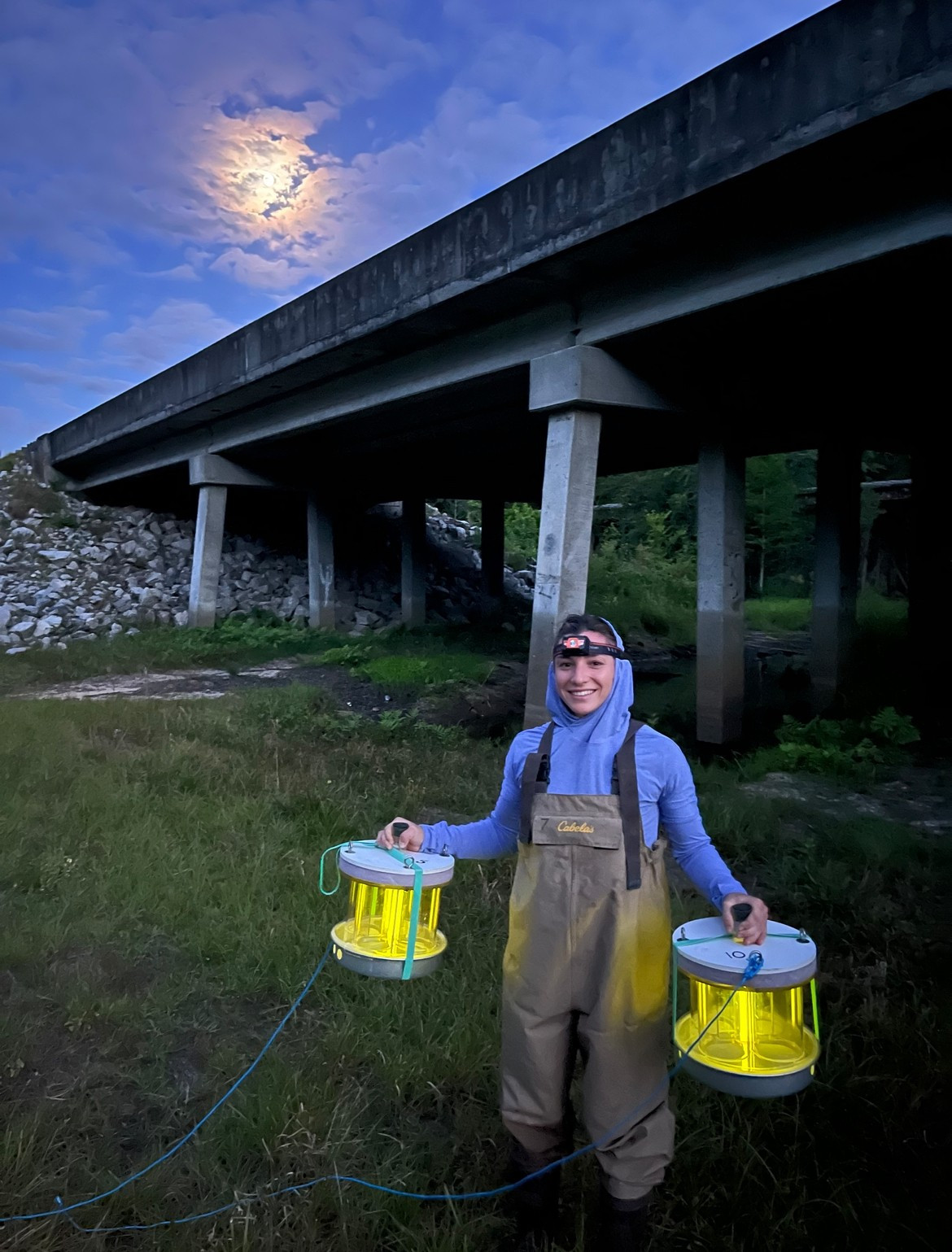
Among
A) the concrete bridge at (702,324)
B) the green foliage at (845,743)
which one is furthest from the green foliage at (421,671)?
the green foliage at (845,743)

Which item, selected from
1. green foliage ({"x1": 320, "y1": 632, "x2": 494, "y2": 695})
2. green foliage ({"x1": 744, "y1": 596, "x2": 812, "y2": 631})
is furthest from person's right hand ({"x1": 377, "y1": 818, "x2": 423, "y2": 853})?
green foliage ({"x1": 744, "y1": 596, "x2": 812, "y2": 631})

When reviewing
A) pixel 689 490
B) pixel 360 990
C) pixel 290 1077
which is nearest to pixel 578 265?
pixel 360 990

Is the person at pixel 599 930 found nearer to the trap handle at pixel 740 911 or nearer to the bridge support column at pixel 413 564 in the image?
the trap handle at pixel 740 911

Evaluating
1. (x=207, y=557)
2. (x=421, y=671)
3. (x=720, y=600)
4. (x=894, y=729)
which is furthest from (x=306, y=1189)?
(x=207, y=557)

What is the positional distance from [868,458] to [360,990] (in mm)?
33148

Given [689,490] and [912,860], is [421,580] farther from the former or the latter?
[689,490]

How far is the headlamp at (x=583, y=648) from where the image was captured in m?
2.28

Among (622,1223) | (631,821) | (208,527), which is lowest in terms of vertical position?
(622,1223)

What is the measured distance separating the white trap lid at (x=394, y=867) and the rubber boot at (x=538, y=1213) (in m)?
0.80

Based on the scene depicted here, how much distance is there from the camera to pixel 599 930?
2.22m

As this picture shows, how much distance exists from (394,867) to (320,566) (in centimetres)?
1754

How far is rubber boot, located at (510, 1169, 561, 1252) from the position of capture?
238 cm

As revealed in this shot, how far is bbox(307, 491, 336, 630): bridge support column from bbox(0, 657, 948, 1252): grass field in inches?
547

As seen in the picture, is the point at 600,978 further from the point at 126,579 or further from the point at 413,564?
the point at 126,579
